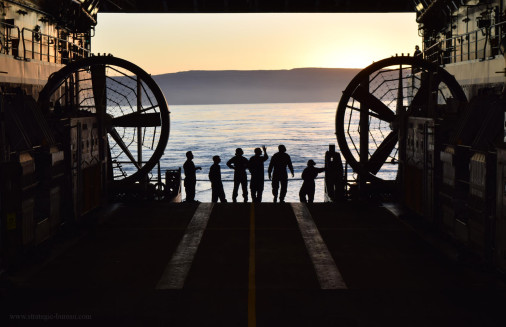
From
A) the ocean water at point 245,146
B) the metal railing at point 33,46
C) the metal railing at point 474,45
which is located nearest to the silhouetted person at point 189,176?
the metal railing at point 33,46

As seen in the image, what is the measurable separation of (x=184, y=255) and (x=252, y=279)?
207 cm

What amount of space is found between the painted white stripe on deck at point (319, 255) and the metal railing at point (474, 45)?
658cm

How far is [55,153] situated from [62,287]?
3.83 metres

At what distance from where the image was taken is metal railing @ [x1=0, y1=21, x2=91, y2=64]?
55.0 ft

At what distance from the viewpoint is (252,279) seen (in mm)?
9703

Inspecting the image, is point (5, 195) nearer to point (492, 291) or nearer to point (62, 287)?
point (62, 287)

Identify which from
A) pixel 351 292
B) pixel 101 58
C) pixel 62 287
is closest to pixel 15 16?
pixel 101 58

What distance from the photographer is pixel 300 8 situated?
2834 cm

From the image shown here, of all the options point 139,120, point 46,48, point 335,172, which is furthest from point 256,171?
point 46,48

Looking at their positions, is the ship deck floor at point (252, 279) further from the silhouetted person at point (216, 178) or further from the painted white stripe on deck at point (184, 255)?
the silhouetted person at point (216, 178)

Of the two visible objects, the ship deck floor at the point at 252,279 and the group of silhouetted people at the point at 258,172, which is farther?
the group of silhouetted people at the point at 258,172

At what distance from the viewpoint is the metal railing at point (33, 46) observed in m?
16.8

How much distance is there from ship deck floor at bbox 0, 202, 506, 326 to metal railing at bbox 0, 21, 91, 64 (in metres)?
5.96

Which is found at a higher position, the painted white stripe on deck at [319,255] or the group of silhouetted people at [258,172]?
the group of silhouetted people at [258,172]
